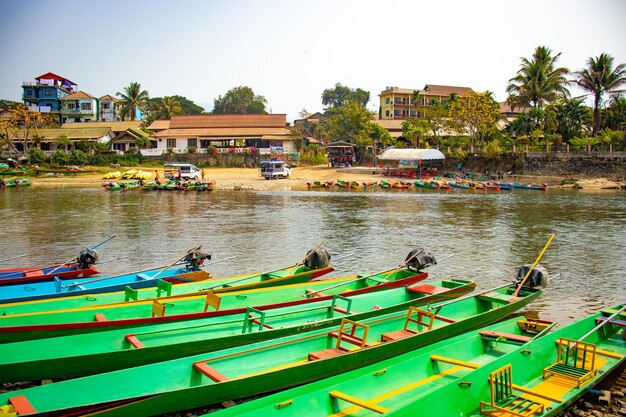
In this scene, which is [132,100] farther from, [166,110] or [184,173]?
[184,173]

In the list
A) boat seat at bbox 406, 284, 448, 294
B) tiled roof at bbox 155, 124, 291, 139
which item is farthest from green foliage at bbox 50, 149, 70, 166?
boat seat at bbox 406, 284, 448, 294

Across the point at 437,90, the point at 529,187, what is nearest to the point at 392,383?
the point at 529,187

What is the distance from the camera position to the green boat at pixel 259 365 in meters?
6.05

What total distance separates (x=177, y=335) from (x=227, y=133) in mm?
58038

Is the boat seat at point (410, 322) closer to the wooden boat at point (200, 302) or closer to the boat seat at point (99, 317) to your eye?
the wooden boat at point (200, 302)

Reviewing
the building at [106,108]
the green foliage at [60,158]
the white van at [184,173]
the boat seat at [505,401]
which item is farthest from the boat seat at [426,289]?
the building at [106,108]

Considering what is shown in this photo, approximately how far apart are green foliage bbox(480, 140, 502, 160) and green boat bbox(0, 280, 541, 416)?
144ft

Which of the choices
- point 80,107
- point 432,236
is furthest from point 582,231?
point 80,107

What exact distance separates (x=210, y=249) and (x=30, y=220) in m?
12.9

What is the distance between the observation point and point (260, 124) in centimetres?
6644

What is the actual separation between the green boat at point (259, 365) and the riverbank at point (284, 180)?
1482 inches

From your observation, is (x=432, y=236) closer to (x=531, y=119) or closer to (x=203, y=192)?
(x=203, y=192)

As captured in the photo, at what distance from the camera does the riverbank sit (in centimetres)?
4700

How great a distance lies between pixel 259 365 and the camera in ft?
25.1
